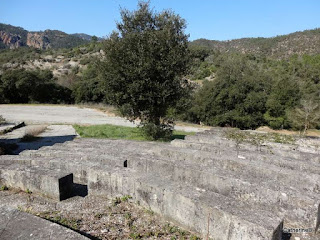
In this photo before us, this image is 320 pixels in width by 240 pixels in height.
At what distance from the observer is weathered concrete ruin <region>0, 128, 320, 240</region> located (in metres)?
3.26

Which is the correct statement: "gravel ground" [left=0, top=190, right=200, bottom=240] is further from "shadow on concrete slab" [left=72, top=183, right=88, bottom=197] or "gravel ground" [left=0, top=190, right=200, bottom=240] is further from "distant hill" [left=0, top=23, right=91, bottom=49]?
"distant hill" [left=0, top=23, right=91, bottom=49]

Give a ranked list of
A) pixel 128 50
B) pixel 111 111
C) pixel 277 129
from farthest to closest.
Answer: pixel 277 129, pixel 111 111, pixel 128 50

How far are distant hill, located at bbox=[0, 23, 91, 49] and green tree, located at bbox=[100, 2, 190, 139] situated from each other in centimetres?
14123

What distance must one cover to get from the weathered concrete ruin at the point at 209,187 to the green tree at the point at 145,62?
4717 mm

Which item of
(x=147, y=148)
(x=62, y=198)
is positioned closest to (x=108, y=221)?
(x=62, y=198)

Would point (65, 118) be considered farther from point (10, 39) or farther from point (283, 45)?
point (10, 39)

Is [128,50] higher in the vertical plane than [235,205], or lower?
higher

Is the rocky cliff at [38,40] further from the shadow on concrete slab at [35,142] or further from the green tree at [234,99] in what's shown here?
the shadow on concrete slab at [35,142]

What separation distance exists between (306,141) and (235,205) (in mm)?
7027

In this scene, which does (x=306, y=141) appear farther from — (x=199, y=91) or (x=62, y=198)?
(x=199, y=91)

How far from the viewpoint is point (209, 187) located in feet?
16.1

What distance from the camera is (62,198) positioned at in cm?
446

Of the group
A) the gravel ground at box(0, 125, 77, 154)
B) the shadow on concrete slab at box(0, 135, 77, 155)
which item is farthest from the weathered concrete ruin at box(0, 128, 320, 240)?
the gravel ground at box(0, 125, 77, 154)

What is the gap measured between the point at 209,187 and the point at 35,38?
18159 cm
